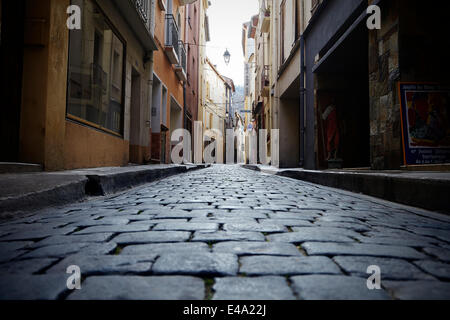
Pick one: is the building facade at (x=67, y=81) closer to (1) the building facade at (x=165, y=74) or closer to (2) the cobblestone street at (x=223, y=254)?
(2) the cobblestone street at (x=223, y=254)

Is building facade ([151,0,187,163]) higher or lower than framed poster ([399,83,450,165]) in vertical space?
higher

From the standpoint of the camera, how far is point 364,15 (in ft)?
19.4

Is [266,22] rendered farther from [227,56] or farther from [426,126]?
[426,126]

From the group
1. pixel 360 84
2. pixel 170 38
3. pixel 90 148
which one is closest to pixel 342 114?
pixel 360 84

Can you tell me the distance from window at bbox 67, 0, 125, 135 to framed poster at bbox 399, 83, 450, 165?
5.19m

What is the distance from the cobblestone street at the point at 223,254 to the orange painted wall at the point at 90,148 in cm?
274

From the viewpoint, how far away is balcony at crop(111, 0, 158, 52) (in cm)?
745

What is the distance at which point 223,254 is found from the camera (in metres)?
1.54

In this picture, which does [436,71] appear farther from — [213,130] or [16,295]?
[213,130]

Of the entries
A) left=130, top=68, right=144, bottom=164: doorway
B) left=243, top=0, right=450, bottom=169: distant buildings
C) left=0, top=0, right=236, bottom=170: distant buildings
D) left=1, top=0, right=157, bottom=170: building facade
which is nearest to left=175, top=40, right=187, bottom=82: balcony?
left=0, top=0, right=236, bottom=170: distant buildings

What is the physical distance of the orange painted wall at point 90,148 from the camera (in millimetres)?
5223

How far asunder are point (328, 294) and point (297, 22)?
11743 millimetres

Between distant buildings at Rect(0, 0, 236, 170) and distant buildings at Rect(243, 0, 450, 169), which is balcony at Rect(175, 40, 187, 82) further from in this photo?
distant buildings at Rect(243, 0, 450, 169)

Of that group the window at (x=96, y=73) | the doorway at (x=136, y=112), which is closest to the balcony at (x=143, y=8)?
the window at (x=96, y=73)
